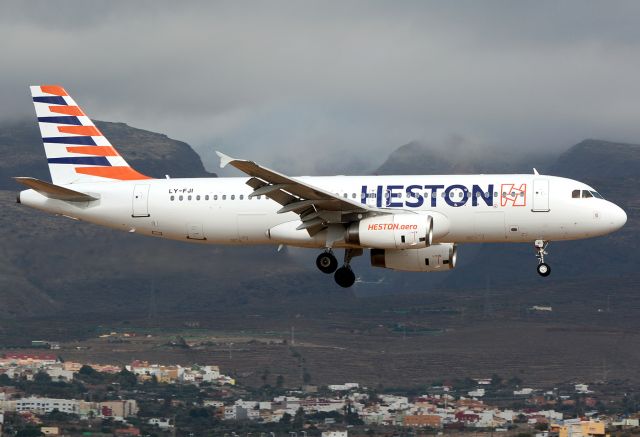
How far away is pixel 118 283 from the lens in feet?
614

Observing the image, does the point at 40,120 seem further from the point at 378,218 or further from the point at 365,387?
the point at 365,387

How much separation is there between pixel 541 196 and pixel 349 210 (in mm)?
8520

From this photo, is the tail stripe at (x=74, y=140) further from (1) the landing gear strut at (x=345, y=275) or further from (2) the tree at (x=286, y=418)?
(2) the tree at (x=286, y=418)

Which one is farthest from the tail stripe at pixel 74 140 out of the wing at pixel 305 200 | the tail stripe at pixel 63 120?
the wing at pixel 305 200

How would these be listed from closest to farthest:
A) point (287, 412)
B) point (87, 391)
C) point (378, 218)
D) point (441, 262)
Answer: point (378, 218) → point (441, 262) → point (287, 412) → point (87, 391)

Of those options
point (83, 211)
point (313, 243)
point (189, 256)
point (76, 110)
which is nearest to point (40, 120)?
point (76, 110)

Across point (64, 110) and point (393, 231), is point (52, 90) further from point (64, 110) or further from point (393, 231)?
point (393, 231)

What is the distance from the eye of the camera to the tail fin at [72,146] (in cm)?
7125

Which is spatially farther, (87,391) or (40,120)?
(87,391)

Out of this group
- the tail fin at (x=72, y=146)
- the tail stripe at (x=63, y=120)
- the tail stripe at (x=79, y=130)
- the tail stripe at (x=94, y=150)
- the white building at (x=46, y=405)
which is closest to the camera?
the tail fin at (x=72, y=146)

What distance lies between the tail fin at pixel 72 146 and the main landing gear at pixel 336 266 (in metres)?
10.7

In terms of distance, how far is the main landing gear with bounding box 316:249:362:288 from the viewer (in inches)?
2618

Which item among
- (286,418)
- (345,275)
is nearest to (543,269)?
(345,275)

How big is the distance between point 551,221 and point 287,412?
96.1 m
